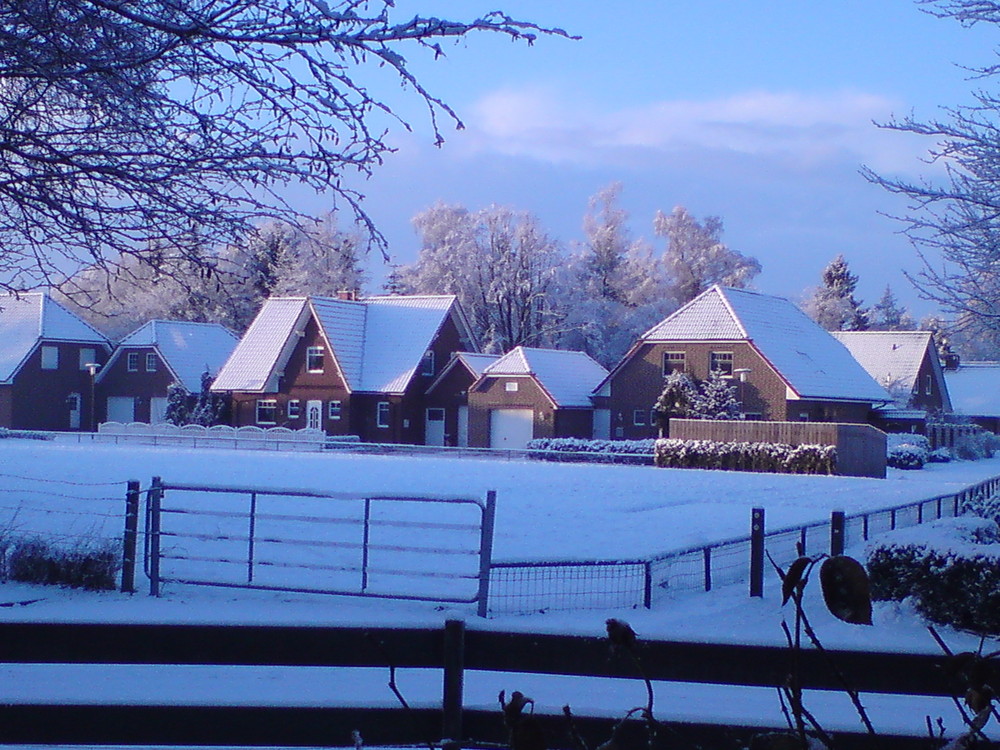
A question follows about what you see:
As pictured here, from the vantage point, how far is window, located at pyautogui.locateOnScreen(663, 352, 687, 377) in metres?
48.2

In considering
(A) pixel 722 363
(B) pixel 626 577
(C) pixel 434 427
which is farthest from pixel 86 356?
(B) pixel 626 577

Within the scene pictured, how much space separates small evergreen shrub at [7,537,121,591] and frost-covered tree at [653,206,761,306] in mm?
63860

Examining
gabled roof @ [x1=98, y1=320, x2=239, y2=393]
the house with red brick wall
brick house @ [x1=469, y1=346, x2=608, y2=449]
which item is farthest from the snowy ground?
gabled roof @ [x1=98, y1=320, x2=239, y2=393]

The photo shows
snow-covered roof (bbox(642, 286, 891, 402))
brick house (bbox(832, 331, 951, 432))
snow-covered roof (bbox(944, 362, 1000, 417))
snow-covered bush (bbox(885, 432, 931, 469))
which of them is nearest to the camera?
snow-covered bush (bbox(885, 432, 931, 469))

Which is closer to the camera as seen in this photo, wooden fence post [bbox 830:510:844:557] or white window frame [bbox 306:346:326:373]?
wooden fence post [bbox 830:510:844:557]

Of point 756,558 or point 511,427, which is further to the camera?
point 511,427

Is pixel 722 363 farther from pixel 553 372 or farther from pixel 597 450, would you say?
pixel 597 450

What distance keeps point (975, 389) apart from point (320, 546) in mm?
67730

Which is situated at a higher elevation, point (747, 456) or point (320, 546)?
point (747, 456)

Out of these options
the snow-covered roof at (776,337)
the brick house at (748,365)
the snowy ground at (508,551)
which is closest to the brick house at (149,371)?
the snowy ground at (508,551)

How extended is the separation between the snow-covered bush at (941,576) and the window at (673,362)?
35844 mm

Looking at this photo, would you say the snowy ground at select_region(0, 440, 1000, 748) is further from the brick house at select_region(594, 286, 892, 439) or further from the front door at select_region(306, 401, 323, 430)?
the front door at select_region(306, 401, 323, 430)

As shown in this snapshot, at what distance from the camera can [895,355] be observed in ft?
212

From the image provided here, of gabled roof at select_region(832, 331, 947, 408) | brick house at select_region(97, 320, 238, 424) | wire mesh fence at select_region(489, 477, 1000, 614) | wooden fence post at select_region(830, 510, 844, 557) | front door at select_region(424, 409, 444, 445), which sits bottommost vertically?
wire mesh fence at select_region(489, 477, 1000, 614)
